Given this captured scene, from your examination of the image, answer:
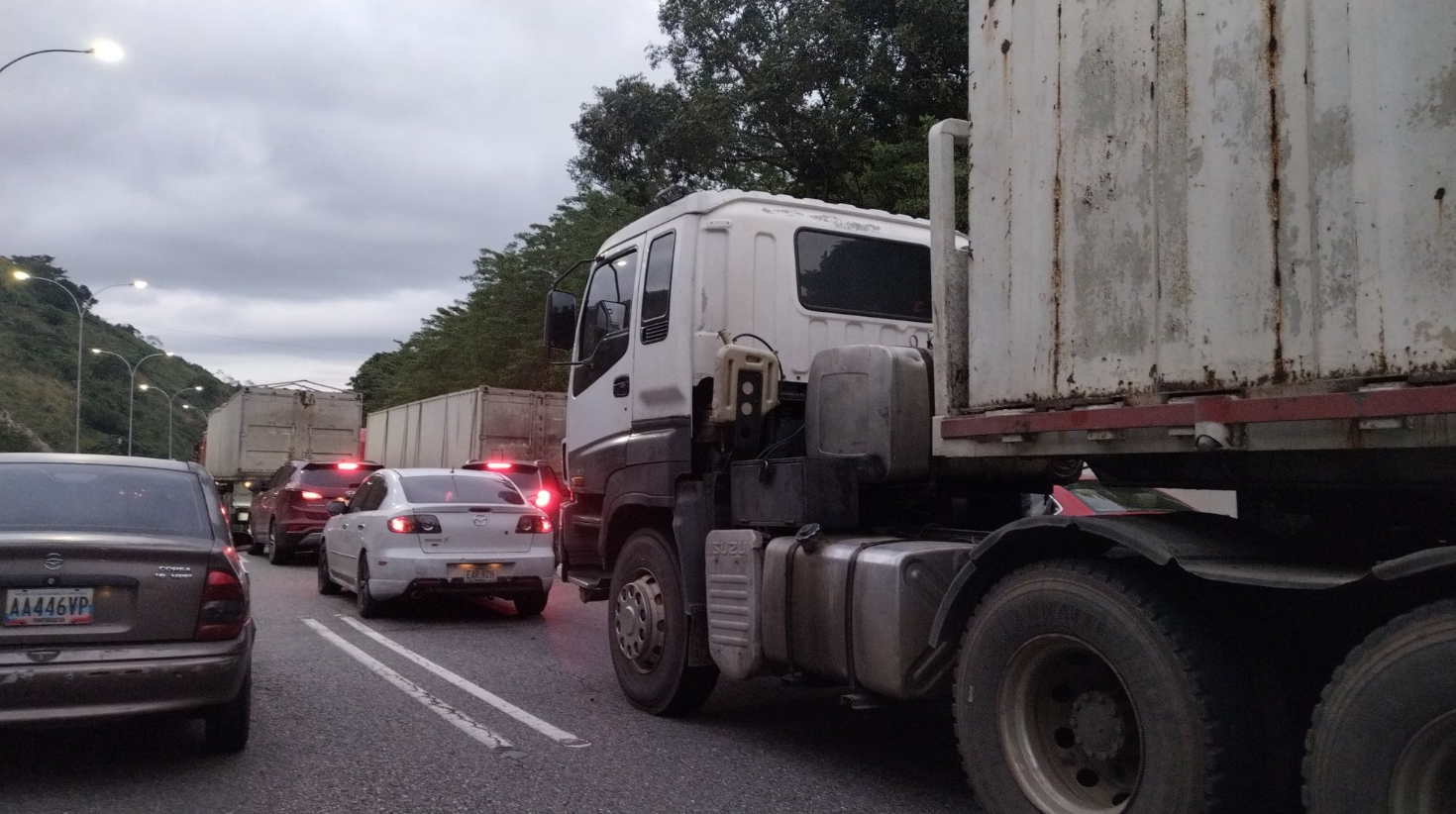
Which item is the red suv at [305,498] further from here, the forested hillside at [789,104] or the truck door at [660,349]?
the truck door at [660,349]

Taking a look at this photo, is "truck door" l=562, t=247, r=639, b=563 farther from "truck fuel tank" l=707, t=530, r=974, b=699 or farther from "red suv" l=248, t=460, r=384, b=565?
"red suv" l=248, t=460, r=384, b=565

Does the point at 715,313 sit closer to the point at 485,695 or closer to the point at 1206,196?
the point at 485,695

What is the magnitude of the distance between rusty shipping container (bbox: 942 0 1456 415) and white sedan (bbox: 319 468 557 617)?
6891mm

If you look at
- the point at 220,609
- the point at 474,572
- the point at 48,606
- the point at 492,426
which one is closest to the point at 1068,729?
the point at 220,609

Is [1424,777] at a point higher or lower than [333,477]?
lower

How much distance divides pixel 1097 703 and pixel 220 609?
3.83m

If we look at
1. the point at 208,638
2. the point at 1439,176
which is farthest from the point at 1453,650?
the point at 208,638

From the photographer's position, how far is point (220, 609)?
5086 millimetres

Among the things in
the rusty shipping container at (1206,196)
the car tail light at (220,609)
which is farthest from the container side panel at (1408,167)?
the car tail light at (220,609)

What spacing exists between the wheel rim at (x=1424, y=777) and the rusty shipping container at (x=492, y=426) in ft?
61.9

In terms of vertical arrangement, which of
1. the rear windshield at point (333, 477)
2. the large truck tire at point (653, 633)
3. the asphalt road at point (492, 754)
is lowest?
the asphalt road at point (492, 754)

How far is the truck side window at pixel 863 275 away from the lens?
20.3ft

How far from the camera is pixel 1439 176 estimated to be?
8.87ft

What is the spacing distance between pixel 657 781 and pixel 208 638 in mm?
2137
